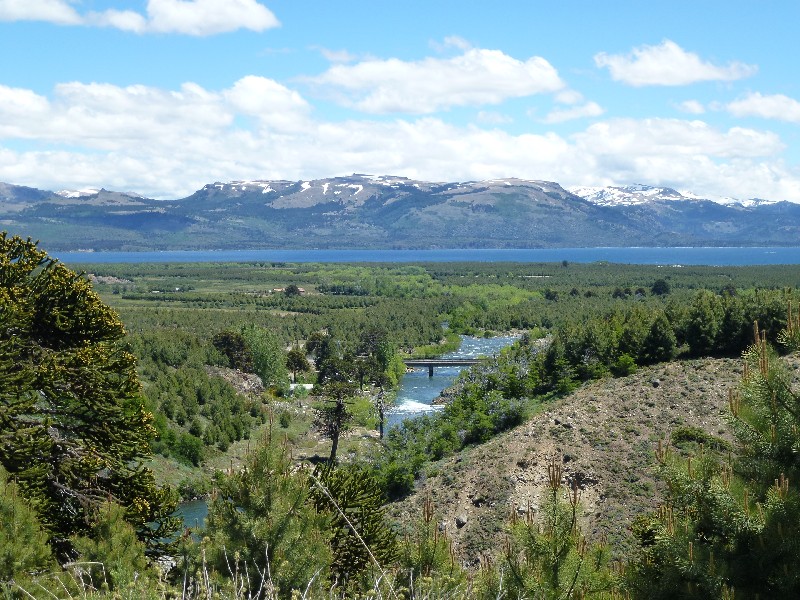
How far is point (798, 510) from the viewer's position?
835cm

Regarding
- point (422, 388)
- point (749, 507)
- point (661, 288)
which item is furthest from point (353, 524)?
point (661, 288)

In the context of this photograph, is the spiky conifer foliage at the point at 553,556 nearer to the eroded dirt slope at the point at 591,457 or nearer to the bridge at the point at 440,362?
the eroded dirt slope at the point at 591,457

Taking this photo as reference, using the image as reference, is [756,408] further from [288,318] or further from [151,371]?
[288,318]

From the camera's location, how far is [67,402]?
19375mm

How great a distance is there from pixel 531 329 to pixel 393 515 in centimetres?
9055

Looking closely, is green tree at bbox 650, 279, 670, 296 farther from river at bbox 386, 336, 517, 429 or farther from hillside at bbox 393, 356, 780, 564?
hillside at bbox 393, 356, 780, 564

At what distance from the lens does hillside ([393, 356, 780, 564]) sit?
36.2 metres

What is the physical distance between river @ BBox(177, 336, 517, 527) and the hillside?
16494 mm

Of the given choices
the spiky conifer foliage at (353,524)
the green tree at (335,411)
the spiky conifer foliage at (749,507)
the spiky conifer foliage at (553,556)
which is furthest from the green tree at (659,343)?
the spiky conifer foliage at (749,507)

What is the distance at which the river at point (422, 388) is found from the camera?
5094cm

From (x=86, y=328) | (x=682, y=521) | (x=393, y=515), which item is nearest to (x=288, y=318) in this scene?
(x=393, y=515)

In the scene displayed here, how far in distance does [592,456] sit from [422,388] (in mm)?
44674

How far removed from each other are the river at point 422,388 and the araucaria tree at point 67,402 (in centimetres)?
2624

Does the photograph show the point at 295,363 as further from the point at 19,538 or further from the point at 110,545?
the point at 19,538
